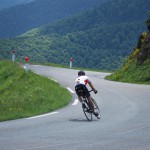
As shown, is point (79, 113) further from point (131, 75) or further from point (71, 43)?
point (71, 43)

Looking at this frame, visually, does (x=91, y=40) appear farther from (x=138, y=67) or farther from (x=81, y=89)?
(x=81, y=89)

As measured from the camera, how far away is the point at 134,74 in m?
29.0

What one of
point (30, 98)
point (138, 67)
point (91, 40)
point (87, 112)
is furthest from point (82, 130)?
point (91, 40)

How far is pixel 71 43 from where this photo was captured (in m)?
134

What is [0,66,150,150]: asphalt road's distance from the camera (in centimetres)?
905

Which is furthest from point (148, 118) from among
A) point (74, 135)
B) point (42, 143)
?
point (42, 143)

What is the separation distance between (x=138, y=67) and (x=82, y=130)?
1931cm

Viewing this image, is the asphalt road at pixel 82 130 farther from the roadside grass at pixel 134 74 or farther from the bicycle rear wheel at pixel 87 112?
the roadside grass at pixel 134 74

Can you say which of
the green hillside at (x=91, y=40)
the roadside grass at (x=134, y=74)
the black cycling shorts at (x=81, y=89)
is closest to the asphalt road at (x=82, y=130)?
the black cycling shorts at (x=81, y=89)

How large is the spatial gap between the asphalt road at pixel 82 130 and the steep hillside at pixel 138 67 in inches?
407

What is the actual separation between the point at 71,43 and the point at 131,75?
10532 centimetres

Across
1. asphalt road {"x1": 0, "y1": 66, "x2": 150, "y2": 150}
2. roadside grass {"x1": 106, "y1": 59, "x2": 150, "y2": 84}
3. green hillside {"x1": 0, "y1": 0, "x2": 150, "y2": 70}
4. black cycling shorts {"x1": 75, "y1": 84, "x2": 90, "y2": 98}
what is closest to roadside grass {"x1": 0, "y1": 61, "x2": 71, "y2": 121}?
asphalt road {"x1": 0, "y1": 66, "x2": 150, "y2": 150}

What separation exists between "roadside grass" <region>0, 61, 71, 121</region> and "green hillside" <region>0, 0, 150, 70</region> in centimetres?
5401

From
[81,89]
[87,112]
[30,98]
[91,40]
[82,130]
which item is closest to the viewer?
[82,130]
